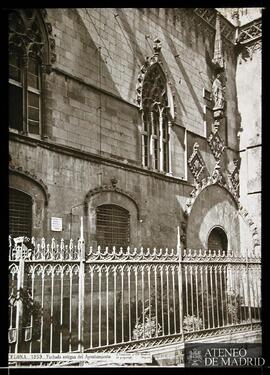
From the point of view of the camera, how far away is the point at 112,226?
8.38 m

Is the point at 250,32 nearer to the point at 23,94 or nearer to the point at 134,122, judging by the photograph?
the point at 134,122

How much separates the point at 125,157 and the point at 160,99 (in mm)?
2049

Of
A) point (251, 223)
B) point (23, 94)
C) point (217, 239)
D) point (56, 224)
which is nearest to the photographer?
point (23, 94)

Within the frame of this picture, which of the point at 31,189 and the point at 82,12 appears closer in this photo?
the point at 31,189

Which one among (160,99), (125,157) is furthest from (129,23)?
(125,157)

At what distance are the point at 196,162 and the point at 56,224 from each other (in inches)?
175

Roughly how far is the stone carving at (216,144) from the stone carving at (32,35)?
4672 millimetres

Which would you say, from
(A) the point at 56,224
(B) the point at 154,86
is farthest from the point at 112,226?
(B) the point at 154,86

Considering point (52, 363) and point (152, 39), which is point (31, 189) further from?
point (152, 39)

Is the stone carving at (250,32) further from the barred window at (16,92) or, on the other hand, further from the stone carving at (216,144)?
the barred window at (16,92)

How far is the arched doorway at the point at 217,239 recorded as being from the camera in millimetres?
10102
